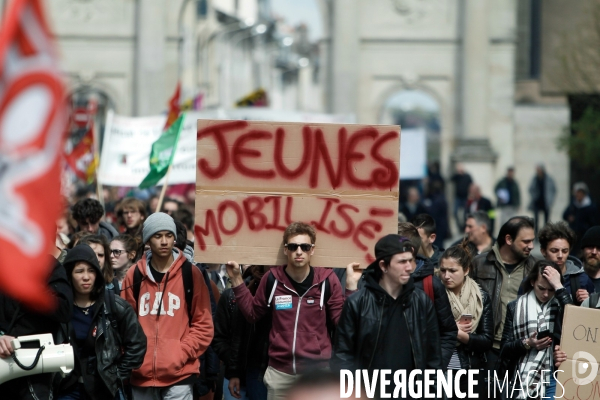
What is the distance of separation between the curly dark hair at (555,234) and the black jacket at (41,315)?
3282 mm

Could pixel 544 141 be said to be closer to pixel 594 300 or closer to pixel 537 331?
pixel 537 331

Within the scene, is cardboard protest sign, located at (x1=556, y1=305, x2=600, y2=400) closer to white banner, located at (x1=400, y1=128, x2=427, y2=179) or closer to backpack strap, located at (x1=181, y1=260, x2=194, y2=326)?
backpack strap, located at (x1=181, y1=260, x2=194, y2=326)

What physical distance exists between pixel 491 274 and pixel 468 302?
790 mm

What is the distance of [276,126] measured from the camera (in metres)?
7.60

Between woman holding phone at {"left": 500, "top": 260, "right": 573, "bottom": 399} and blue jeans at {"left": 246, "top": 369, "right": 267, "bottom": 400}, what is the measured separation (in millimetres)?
1475

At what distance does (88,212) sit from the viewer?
408 inches

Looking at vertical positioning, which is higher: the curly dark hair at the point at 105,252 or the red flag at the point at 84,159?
the red flag at the point at 84,159

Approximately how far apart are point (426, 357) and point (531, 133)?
33.8 metres

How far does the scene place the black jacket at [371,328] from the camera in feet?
20.8

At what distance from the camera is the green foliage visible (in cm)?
2966

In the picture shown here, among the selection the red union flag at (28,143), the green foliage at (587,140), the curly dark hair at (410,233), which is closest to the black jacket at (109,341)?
the curly dark hair at (410,233)

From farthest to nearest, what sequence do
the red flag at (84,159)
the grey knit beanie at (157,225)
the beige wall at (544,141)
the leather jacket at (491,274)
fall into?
the beige wall at (544,141) < the red flag at (84,159) < the leather jacket at (491,274) < the grey knit beanie at (157,225)

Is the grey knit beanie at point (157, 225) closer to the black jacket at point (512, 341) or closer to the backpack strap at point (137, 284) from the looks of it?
the backpack strap at point (137, 284)

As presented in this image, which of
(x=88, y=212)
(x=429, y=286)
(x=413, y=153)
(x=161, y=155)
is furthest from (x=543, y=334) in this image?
(x=413, y=153)
